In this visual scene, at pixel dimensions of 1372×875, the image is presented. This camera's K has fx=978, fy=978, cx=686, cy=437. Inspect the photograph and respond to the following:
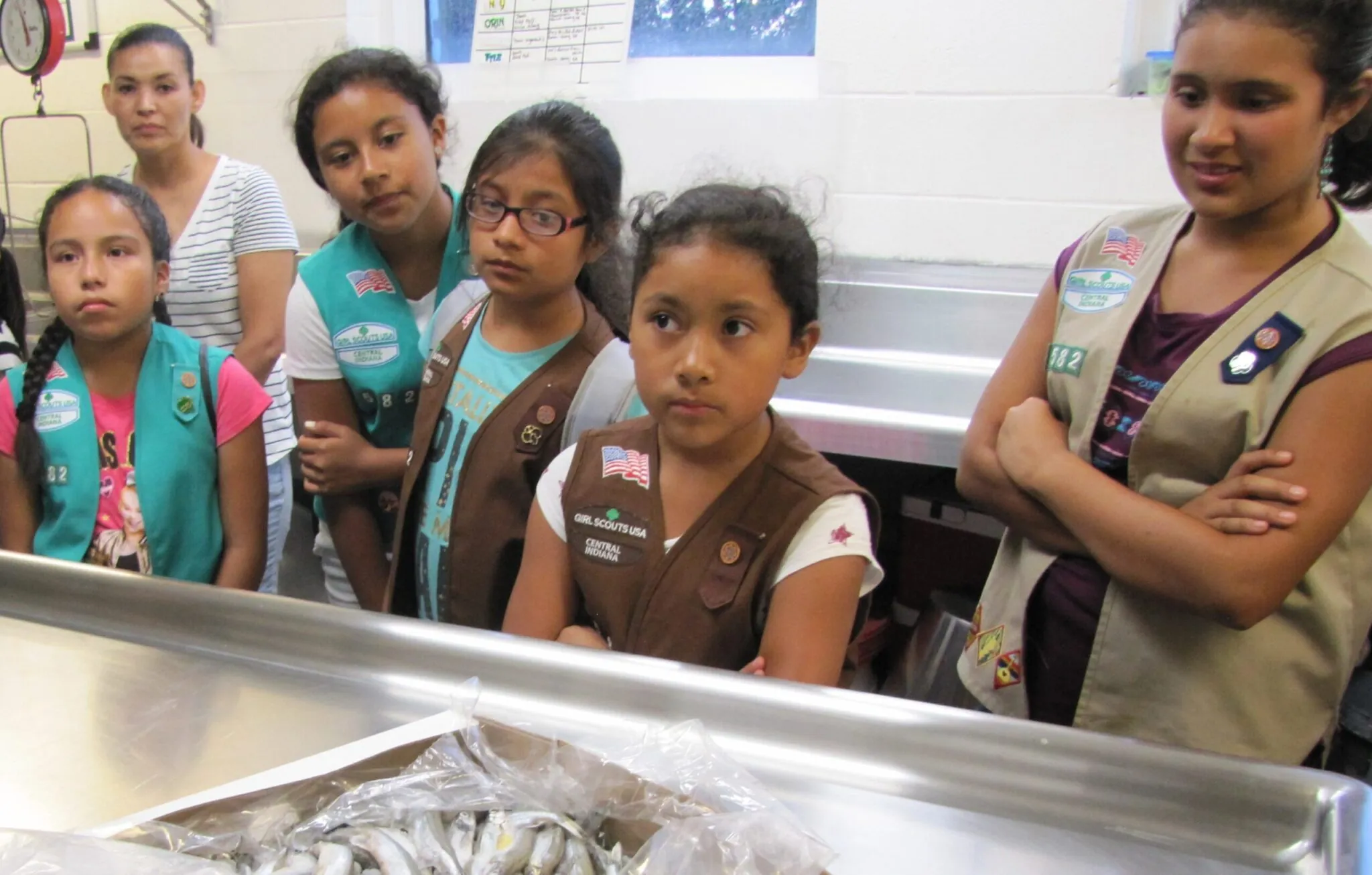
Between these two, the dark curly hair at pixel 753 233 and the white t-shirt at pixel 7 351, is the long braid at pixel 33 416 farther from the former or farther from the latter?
the dark curly hair at pixel 753 233

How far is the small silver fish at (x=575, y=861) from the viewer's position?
0.52 meters

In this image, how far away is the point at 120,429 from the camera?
1.22 m

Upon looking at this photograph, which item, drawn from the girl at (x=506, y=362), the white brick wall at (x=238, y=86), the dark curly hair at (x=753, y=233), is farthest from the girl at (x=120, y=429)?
the white brick wall at (x=238, y=86)

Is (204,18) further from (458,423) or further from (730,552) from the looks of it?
(730,552)

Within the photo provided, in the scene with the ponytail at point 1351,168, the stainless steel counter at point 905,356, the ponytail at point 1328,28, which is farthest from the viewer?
the stainless steel counter at point 905,356

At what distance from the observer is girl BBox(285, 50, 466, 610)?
129cm

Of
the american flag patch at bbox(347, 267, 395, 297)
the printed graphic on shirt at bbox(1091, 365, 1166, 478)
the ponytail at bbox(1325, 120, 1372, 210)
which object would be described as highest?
the ponytail at bbox(1325, 120, 1372, 210)

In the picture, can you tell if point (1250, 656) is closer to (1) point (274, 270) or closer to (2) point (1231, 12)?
(2) point (1231, 12)

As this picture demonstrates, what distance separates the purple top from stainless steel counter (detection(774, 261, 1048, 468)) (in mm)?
412

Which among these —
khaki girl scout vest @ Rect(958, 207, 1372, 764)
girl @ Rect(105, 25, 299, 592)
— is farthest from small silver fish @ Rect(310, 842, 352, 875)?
girl @ Rect(105, 25, 299, 592)

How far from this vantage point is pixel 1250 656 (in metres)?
0.92

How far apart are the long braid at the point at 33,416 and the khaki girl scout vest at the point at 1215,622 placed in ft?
3.91

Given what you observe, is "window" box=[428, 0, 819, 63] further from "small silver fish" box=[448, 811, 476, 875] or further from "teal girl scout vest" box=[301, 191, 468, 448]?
"small silver fish" box=[448, 811, 476, 875]

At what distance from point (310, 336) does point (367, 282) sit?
0.11 meters
